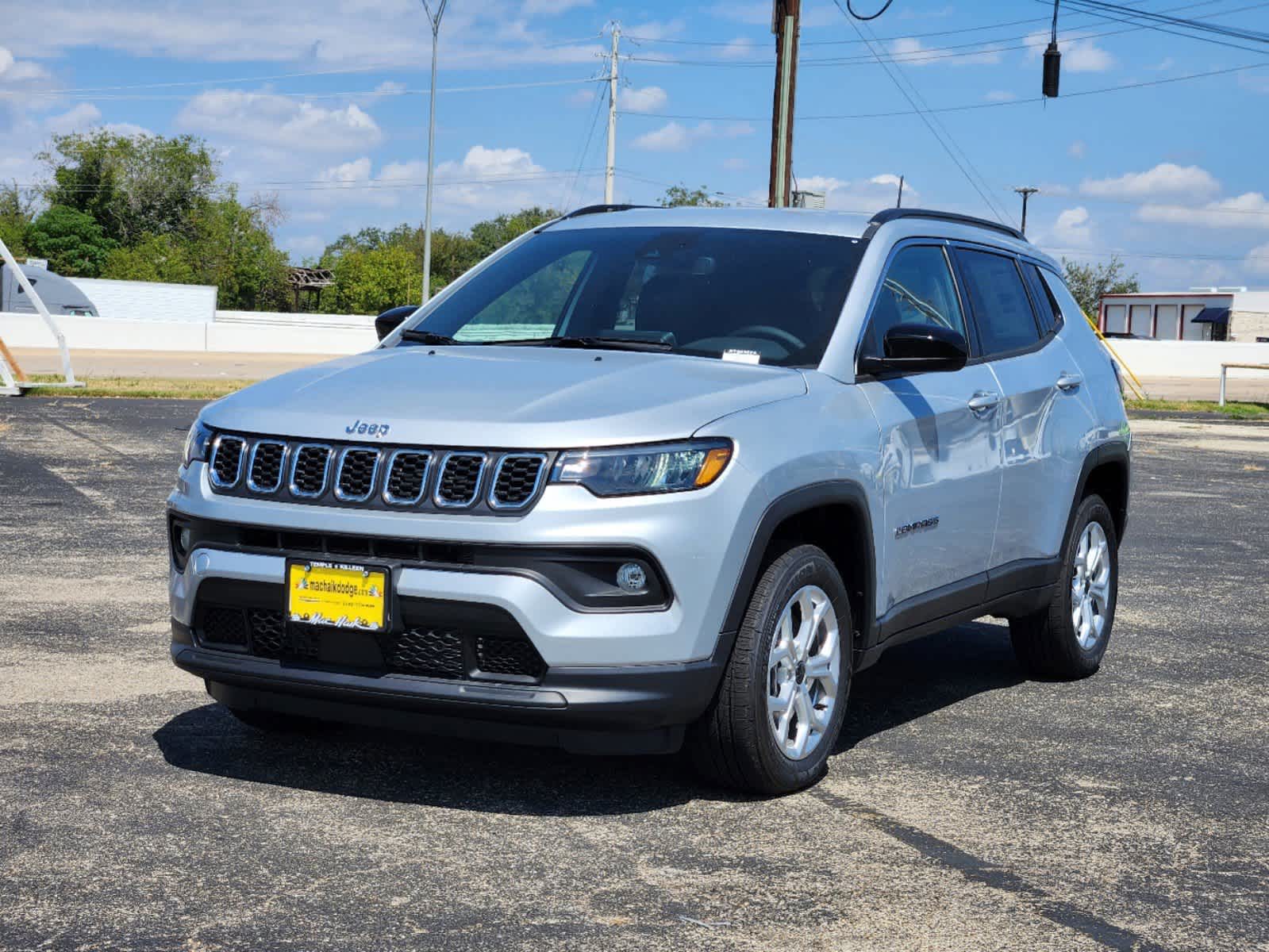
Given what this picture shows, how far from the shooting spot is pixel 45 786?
4.86 meters

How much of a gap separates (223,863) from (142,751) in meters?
1.23

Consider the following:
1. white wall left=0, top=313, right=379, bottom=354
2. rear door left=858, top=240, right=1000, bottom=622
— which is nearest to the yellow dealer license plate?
rear door left=858, top=240, right=1000, bottom=622

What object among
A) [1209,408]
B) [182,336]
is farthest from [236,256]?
[1209,408]

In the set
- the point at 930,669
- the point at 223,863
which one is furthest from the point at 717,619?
the point at 930,669

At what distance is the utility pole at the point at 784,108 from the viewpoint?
83.6 ft

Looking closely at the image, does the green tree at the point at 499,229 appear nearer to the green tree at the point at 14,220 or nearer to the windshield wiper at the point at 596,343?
the green tree at the point at 14,220

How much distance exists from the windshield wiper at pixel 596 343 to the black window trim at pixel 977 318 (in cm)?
127

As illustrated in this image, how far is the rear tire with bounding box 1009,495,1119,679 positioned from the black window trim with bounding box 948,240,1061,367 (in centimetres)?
76

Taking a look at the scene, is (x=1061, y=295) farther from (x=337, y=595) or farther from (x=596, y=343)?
(x=337, y=595)

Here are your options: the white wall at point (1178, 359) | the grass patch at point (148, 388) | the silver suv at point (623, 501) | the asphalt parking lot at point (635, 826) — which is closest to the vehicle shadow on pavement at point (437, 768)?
the asphalt parking lot at point (635, 826)

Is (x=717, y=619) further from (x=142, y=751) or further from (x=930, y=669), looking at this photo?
(x=930, y=669)

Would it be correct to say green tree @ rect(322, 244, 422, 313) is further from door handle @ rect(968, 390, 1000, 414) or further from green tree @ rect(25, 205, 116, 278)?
door handle @ rect(968, 390, 1000, 414)

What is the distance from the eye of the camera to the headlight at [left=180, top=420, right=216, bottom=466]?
4879mm

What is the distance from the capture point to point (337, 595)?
4.49 m
